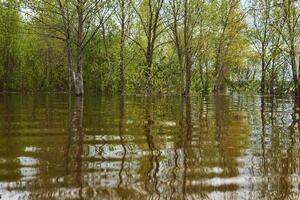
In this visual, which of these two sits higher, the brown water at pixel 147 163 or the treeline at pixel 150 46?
the treeline at pixel 150 46

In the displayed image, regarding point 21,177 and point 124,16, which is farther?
Result: point 124,16

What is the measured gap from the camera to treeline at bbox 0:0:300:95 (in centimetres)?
2995

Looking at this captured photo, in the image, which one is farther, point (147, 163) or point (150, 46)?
point (150, 46)

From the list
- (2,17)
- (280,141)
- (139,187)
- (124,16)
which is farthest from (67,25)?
(139,187)

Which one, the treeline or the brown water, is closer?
the brown water

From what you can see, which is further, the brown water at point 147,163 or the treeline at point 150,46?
the treeline at point 150,46

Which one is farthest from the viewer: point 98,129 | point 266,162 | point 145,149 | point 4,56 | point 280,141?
point 4,56

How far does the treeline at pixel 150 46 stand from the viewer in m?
30.0

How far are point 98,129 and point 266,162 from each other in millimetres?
3728

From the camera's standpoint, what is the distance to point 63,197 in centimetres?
332

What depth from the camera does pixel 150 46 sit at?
33.7m

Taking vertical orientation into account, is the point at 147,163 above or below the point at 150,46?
below

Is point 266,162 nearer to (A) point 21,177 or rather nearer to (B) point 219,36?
(A) point 21,177

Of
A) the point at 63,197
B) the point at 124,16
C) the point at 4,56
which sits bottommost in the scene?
the point at 63,197
